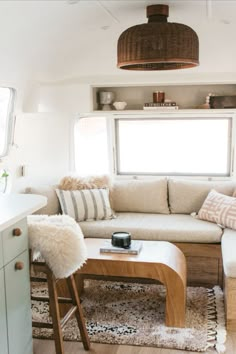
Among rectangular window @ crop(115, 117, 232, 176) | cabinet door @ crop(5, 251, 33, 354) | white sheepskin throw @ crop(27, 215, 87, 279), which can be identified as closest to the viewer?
cabinet door @ crop(5, 251, 33, 354)

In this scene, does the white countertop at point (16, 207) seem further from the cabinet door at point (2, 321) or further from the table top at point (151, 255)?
the table top at point (151, 255)

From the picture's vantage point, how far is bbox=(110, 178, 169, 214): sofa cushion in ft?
→ 14.6

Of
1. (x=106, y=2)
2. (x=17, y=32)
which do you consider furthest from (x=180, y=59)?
(x=17, y=32)

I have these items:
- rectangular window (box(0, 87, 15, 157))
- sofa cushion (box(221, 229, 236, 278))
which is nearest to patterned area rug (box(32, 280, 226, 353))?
sofa cushion (box(221, 229, 236, 278))

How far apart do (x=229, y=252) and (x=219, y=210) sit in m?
0.82

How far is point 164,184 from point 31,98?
1.62 metres

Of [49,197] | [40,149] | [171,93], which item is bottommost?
[49,197]

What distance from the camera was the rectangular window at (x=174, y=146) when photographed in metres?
4.80

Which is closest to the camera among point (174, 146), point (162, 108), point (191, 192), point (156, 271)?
point (156, 271)

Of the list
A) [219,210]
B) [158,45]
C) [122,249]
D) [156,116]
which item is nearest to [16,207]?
[122,249]

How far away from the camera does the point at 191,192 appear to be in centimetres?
441

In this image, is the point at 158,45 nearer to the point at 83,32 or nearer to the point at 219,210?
the point at 83,32

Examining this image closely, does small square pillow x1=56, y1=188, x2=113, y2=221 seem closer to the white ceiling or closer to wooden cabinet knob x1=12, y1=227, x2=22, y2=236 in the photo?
the white ceiling

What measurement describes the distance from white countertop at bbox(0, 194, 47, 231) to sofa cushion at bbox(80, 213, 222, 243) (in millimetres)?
1433
